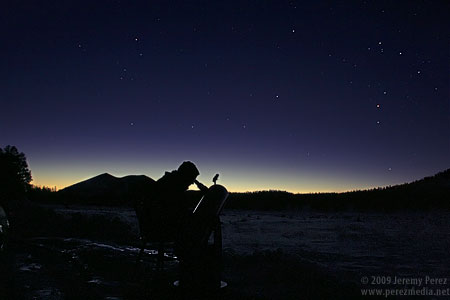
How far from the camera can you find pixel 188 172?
712cm

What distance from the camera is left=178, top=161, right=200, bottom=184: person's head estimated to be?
707 centimetres

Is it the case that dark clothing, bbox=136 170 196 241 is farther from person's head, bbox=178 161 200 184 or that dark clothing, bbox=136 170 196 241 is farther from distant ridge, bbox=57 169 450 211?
distant ridge, bbox=57 169 450 211

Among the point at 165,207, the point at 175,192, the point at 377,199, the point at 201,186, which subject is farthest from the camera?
the point at 377,199

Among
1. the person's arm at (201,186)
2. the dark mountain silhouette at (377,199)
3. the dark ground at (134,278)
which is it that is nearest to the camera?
the dark ground at (134,278)

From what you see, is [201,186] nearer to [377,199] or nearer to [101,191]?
[377,199]

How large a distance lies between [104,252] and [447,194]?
82.9 feet

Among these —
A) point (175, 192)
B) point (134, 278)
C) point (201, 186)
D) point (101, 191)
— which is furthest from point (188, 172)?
point (101, 191)

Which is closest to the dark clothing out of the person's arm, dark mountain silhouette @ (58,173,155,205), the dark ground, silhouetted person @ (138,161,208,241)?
silhouetted person @ (138,161,208,241)

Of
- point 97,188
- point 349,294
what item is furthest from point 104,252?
point 97,188

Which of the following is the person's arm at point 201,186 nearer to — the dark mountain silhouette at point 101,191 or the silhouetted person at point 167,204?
the silhouetted person at point 167,204

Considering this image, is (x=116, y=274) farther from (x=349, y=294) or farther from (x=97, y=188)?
(x=97, y=188)

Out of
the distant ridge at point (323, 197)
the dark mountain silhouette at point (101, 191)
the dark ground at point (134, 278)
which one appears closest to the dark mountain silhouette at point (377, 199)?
the distant ridge at point (323, 197)

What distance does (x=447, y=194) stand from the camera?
27422 mm

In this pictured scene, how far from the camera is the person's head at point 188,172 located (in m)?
7.07
